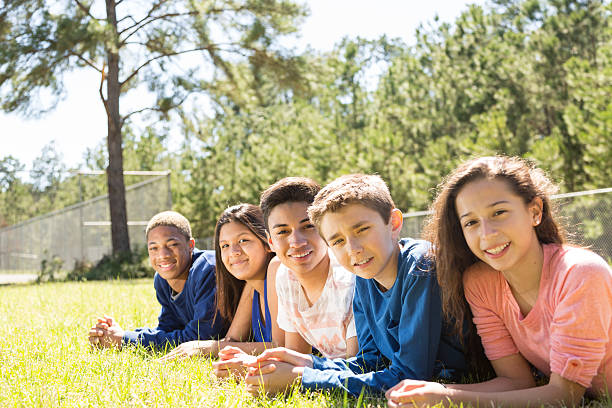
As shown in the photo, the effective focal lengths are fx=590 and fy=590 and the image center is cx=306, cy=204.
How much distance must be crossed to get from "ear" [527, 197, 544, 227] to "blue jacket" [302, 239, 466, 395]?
17.0 inches

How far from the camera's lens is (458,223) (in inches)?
92.4

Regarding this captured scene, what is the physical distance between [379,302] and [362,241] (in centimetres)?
33

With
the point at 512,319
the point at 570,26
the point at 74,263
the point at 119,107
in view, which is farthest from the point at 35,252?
the point at 512,319

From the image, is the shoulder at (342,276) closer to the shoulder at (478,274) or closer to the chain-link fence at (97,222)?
the shoulder at (478,274)

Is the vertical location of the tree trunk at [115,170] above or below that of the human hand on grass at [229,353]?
above

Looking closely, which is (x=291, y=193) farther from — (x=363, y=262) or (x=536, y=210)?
(x=536, y=210)

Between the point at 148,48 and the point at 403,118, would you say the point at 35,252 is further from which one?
the point at 403,118

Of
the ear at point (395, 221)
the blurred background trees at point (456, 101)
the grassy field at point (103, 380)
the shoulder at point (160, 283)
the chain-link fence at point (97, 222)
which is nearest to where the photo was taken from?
the grassy field at point (103, 380)

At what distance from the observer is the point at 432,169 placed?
13.9 m

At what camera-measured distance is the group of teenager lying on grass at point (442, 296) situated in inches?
79.4

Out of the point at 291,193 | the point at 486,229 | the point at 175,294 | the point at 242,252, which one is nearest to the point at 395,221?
the point at 486,229

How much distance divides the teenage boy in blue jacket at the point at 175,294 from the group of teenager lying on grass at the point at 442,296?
784mm

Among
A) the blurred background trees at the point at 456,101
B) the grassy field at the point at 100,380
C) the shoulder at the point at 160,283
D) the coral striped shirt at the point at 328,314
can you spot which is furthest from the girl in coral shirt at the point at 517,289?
the blurred background trees at the point at 456,101

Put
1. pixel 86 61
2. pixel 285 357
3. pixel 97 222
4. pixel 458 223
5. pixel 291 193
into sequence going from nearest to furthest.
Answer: pixel 458 223
pixel 285 357
pixel 291 193
pixel 86 61
pixel 97 222
